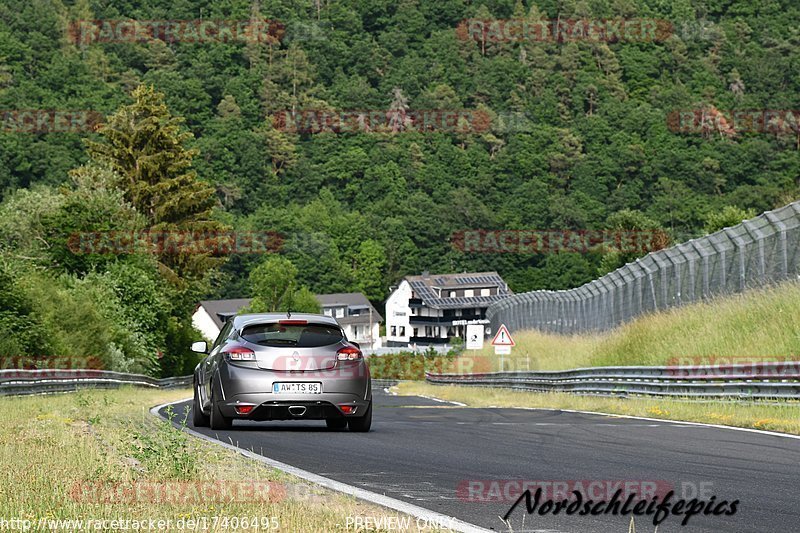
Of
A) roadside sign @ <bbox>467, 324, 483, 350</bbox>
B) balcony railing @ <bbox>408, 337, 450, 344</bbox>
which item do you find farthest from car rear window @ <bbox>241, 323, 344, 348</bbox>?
balcony railing @ <bbox>408, 337, 450, 344</bbox>

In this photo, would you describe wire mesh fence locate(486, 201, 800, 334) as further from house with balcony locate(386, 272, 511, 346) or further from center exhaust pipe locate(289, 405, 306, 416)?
house with balcony locate(386, 272, 511, 346)

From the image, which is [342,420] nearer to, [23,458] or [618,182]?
[23,458]

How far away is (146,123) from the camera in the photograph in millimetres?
81500

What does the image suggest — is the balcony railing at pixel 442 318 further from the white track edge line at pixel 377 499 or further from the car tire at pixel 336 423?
the white track edge line at pixel 377 499

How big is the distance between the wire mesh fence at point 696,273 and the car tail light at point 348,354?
1130 cm

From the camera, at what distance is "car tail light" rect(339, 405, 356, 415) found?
15.0 m

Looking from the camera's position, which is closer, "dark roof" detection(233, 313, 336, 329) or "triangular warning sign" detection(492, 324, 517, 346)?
"dark roof" detection(233, 313, 336, 329)

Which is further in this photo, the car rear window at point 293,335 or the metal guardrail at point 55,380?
the metal guardrail at point 55,380

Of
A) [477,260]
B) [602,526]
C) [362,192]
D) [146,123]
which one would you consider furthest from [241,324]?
[362,192]

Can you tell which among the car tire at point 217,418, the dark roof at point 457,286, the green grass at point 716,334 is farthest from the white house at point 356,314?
the car tire at point 217,418

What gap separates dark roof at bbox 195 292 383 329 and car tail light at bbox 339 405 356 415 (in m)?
141

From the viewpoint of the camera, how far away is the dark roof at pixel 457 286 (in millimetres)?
161375

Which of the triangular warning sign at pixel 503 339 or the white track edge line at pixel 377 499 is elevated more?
the triangular warning sign at pixel 503 339

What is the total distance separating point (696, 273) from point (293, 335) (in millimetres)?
15104
